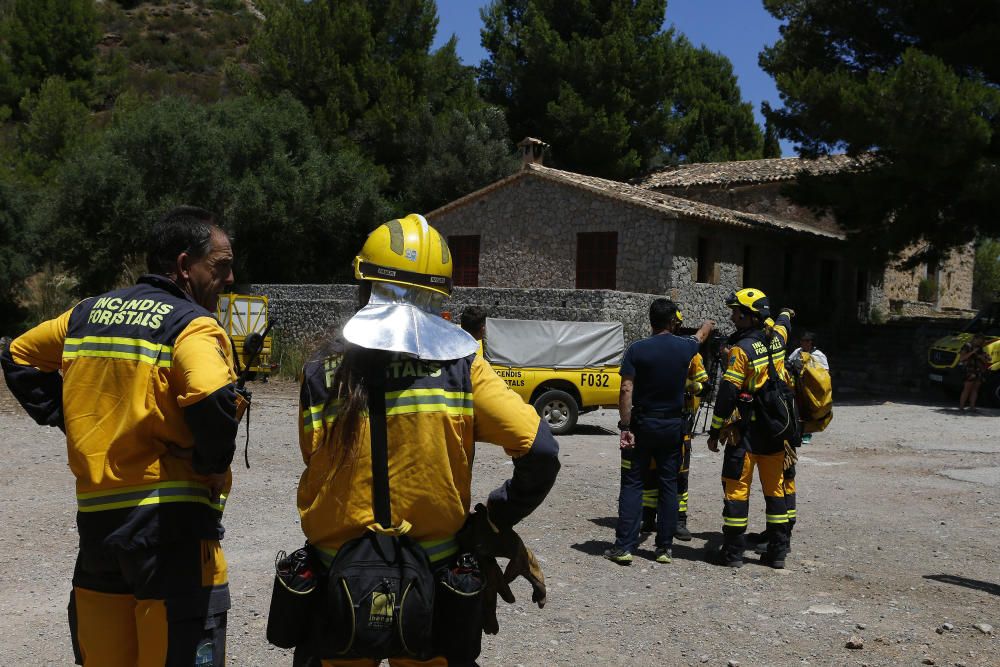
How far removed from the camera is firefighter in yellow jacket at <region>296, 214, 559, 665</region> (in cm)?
239

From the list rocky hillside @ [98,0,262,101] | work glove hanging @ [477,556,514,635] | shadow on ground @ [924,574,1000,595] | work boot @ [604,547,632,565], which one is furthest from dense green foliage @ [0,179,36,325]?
rocky hillside @ [98,0,262,101]

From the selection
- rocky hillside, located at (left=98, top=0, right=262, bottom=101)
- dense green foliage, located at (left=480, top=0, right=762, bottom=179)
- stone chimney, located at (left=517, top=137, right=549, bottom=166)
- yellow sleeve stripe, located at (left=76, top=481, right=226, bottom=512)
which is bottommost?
yellow sleeve stripe, located at (left=76, top=481, right=226, bottom=512)

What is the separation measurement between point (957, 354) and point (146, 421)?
67.0 feet

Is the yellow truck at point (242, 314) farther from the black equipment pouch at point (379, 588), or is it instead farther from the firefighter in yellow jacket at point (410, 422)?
the black equipment pouch at point (379, 588)

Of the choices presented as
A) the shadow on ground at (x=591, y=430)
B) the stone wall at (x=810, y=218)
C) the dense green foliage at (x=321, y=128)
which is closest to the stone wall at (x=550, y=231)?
the dense green foliage at (x=321, y=128)

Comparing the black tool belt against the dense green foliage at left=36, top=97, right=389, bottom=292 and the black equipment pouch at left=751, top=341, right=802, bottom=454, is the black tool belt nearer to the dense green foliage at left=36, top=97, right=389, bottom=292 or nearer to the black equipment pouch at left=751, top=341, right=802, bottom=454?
the black equipment pouch at left=751, top=341, right=802, bottom=454

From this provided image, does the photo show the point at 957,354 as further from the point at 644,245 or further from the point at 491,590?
the point at 491,590

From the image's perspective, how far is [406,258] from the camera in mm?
2506

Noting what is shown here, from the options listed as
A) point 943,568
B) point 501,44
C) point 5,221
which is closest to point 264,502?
point 943,568

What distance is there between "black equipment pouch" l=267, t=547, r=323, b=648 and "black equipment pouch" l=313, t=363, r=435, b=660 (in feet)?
0.20

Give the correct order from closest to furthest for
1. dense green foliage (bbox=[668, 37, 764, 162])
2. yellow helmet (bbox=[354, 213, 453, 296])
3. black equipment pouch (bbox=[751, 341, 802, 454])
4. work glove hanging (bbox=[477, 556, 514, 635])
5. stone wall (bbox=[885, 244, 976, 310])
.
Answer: yellow helmet (bbox=[354, 213, 453, 296]) < work glove hanging (bbox=[477, 556, 514, 635]) < black equipment pouch (bbox=[751, 341, 802, 454]) < stone wall (bbox=[885, 244, 976, 310]) < dense green foliage (bbox=[668, 37, 764, 162])

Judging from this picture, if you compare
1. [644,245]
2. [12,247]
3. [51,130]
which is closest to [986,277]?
[644,245]

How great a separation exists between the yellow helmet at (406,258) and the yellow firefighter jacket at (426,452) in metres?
0.24

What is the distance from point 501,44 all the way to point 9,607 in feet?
113
